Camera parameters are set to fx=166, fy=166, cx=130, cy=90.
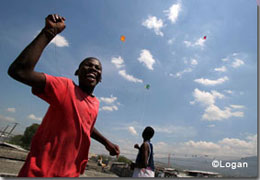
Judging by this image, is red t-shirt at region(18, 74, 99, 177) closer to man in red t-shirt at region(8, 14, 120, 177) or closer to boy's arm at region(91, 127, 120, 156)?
man in red t-shirt at region(8, 14, 120, 177)

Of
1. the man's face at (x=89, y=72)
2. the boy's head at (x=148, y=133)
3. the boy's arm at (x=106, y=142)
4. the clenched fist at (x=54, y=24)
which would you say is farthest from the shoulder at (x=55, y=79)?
the boy's head at (x=148, y=133)

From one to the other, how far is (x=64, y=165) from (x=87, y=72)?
3.07 ft

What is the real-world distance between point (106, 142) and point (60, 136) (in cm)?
100

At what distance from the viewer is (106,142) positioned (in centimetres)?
229

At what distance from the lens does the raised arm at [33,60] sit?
3.81 feet

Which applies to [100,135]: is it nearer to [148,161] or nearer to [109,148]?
[109,148]

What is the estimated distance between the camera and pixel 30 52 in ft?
3.86

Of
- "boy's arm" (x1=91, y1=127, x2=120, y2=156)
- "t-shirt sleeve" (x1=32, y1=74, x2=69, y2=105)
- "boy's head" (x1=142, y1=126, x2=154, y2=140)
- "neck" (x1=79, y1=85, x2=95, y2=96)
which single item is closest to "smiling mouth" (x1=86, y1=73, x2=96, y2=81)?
"neck" (x1=79, y1=85, x2=95, y2=96)

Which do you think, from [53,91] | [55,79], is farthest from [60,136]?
[55,79]

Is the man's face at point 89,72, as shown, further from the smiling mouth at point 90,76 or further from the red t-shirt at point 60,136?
the red t-shirt at point 60,136

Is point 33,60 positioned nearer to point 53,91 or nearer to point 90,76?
point 53,91

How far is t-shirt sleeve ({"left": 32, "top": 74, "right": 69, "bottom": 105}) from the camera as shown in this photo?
1364 millimetres

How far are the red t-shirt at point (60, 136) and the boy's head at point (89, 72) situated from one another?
22cm

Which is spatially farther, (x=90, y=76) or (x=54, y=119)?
(x=90, y=76)
